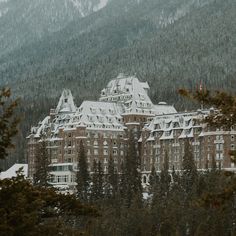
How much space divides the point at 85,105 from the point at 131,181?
136 feet

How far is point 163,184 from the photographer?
93.8 meters

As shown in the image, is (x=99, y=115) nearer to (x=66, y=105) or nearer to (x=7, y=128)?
(x=66, y=105)

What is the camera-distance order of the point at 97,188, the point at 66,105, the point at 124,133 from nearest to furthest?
the point at 97,188
the point at 124,133
the point at 66,105

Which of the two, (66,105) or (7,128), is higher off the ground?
(66,105)

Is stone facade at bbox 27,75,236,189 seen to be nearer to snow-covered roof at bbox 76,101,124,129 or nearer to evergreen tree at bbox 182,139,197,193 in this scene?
snow-covered roof at bbox 76,101,124,129

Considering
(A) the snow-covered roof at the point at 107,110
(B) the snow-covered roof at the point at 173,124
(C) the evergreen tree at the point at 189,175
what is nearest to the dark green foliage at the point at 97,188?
(C) the evergreen tree at the point at 189,175

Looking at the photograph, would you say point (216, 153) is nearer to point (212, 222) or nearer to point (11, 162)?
point (212, 222)

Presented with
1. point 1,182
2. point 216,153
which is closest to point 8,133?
point 1,182

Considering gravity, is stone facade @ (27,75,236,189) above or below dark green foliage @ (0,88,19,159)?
above

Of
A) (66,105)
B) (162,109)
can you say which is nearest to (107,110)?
(66,105)

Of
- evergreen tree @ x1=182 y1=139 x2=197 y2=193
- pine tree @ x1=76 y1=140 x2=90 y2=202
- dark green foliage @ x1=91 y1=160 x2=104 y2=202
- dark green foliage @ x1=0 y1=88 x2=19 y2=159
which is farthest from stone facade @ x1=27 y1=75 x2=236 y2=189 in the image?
dark green foliage @ x1=0 y1=88 x2=19 y2=159

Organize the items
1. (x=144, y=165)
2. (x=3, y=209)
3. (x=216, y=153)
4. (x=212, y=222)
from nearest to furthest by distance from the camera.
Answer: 1. (x=3, y=209)
2. (x=212, y=222)
3. (x=216, y=153)
4. (x=144, y=165)

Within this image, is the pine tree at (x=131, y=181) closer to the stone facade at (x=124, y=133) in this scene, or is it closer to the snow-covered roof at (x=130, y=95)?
the stone facade at (x=124, y=133)

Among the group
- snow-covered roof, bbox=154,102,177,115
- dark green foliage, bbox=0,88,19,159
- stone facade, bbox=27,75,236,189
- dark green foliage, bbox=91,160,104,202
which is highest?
snow-covered roof, bbox=154,102,177,115
